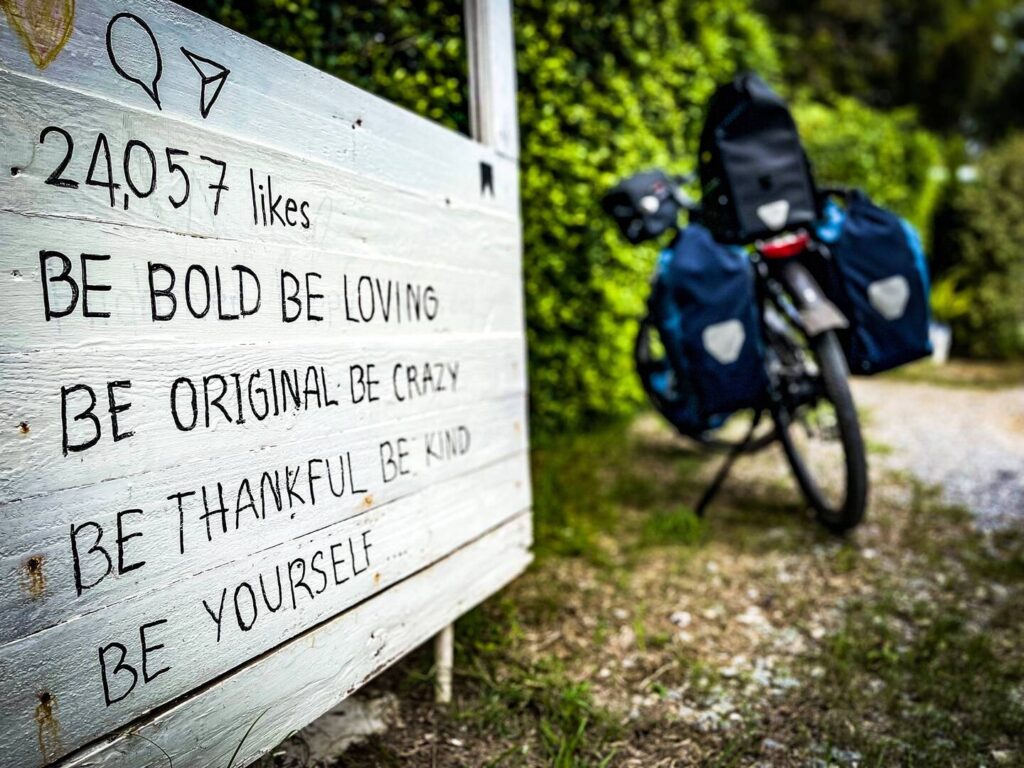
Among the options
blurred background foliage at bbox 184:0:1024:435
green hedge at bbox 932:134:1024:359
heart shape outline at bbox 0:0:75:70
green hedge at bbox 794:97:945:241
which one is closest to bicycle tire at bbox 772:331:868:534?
blurred background foliage at bbox 184:0:1024:435

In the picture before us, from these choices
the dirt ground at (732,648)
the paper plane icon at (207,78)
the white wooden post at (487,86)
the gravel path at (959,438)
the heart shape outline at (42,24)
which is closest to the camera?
the heart shape outline at (42,24)

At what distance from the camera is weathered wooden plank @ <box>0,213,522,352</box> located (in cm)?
91

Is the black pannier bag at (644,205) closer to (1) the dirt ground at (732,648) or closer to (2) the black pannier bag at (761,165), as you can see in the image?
(2) the black pannier bag at (761,165)

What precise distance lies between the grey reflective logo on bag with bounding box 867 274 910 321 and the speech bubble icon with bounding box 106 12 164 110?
83.4 inches

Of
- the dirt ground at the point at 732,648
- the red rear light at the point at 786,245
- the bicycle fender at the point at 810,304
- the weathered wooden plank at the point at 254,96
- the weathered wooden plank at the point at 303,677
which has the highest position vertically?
the weathered wooden plank at the point at 254,96

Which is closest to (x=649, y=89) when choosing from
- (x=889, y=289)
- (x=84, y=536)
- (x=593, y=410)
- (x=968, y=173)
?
(x=593, y=410)

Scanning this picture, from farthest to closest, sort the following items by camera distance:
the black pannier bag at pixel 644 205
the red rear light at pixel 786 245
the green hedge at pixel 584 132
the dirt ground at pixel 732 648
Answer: the green hedge at pixel 584 132, the black pannier bag at pixel 644 205, the red rear light at pixel 786 245, the dirt ground at pixel 732 648

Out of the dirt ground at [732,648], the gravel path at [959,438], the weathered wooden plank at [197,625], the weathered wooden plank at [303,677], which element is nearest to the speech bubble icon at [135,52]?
the weathered wooden plank at [197,625]

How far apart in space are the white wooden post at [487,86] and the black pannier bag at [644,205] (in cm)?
94

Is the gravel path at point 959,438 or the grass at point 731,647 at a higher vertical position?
the gravel path at point 959,438

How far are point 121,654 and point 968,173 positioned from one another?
25.1 feet

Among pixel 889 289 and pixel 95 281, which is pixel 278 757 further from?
pixel 889 289

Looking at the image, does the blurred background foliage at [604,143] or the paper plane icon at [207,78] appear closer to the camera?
the paper plane icon at [207,78]

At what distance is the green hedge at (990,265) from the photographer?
252 inches
